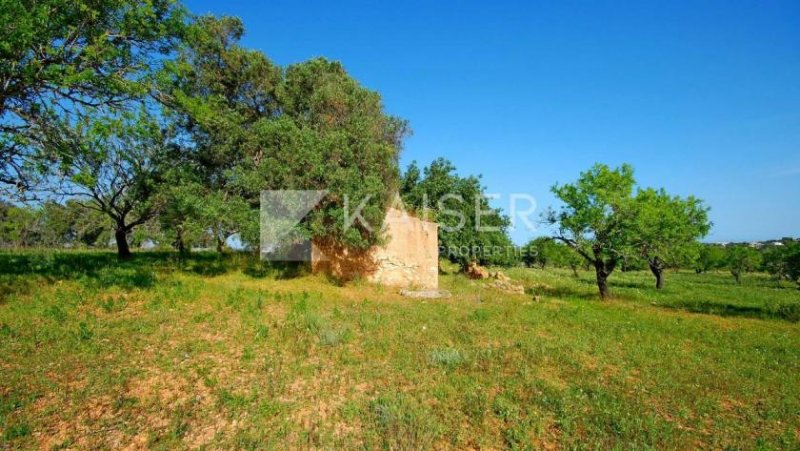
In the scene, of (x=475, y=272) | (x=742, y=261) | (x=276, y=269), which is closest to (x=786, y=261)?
(x=742, y=261)

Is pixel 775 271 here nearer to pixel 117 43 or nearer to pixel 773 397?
pixel 773 397

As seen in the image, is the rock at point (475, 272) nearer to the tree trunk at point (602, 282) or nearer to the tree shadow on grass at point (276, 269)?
the tree trunk at point (602, 282)

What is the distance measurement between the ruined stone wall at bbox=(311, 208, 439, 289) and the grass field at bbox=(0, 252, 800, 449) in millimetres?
5504

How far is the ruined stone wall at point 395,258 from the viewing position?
1836cm

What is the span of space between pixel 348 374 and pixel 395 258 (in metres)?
11.6

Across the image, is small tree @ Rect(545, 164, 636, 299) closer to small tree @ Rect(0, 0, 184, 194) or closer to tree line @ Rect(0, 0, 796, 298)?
tree line @ Rect(0, 0, 796, 298)

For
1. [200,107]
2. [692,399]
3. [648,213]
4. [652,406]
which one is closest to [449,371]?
[652,406]

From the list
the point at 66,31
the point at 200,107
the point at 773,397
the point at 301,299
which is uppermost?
the point at 66,31

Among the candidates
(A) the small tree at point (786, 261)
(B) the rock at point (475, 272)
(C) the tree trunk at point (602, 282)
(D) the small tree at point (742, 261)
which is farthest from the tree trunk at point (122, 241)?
(D) the small tree at point (742, 261)

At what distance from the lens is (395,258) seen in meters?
19.1

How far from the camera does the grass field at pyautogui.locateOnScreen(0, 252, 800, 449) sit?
5.70m

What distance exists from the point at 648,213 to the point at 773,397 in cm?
1401

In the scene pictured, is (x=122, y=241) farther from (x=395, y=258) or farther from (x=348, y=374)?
(x=348, y=374)

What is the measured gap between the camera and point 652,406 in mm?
6809
